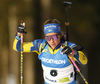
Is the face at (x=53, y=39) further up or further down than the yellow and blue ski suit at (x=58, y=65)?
further up

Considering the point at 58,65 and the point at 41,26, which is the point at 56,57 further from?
the point at 41,26

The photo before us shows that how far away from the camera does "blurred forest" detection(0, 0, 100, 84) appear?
2.57m

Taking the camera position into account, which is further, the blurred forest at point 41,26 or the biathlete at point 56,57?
the blurred forest at point 41,26

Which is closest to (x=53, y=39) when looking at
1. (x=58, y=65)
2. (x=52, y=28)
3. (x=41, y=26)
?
(x=52, y=28)

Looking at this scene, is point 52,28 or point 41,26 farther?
point 41,26

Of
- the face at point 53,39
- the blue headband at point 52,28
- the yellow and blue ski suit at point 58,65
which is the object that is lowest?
the yellow and blue ski suit at point 58,65

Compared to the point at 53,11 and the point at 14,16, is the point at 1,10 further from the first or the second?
the point at 53,11

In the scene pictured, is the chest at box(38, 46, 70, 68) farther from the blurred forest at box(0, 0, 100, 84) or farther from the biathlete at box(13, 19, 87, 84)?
the blurred forest at box(0, 0, 100, 84)

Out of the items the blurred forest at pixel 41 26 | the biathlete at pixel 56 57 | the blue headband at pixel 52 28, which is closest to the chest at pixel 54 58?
the biathlete at pixel 56 57

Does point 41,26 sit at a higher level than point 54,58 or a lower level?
higher

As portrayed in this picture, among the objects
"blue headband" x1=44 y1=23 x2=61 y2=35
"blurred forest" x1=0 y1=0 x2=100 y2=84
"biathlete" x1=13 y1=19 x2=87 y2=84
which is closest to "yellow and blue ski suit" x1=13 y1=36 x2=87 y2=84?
"biathlete" x1=13 y1=19 x2=87 y2=84

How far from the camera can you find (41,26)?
2.59 metres

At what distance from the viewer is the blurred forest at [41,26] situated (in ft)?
8.43

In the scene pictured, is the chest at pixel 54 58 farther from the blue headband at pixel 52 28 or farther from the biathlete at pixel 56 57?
the blue headband at pixel 52 28
